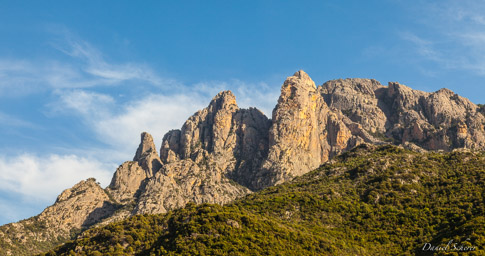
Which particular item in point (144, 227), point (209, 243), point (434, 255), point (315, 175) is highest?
point (315, 175)

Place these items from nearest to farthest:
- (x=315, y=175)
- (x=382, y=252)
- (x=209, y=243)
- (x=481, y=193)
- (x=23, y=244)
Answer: (x=209, y=243)
(x=382, y=252)
(x=481, y=193)
(x=315, y=175)
(x=23, y=244)

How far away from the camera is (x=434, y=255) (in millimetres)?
82625

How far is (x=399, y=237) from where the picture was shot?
104 metres

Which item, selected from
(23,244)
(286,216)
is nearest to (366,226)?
(286,216)

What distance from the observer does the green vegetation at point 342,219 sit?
9125 centimetres

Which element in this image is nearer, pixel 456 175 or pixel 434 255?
pixel 434 255

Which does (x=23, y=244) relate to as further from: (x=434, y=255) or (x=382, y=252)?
(x=434, y=255)

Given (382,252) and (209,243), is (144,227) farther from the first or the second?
(382,252)

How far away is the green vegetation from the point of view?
299 feet

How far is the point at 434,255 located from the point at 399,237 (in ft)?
71.5

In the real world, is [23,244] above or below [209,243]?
above

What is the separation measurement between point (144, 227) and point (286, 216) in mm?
33008

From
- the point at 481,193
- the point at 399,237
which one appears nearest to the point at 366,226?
the point at 399,237

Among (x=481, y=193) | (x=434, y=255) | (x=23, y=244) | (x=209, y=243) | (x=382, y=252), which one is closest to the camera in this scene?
(x=434, y=255)
